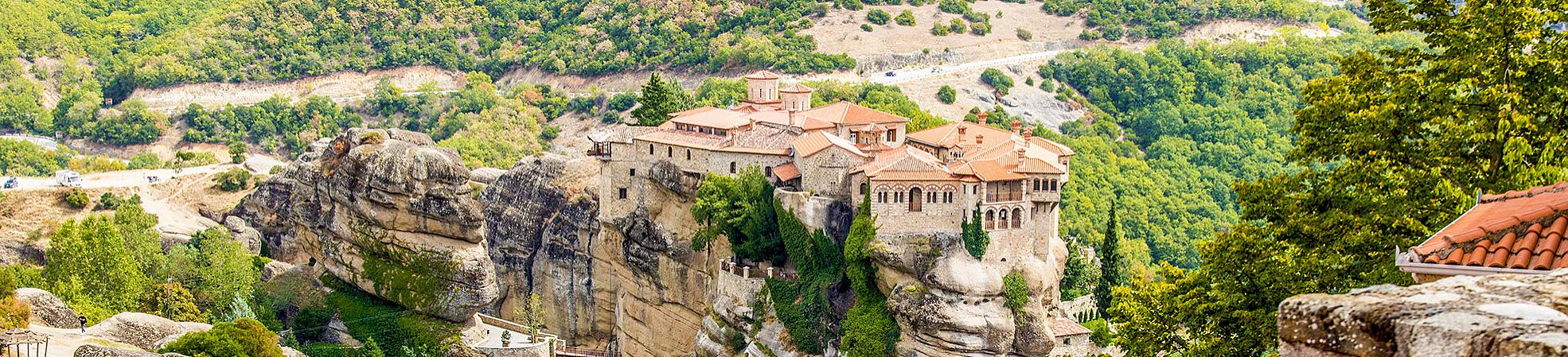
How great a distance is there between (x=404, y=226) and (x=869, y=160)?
22506 mm

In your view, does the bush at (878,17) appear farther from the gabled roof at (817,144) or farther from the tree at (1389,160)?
the tree at (1389,160)

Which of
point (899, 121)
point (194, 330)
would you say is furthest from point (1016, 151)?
point (194, 330)

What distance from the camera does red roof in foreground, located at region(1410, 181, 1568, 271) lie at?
14469mm

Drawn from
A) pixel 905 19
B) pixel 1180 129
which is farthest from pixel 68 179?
pixel 1180 129

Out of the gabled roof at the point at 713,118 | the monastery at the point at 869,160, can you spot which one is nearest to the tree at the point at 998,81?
the monastery at the point at 869,160

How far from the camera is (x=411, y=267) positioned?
6338cm

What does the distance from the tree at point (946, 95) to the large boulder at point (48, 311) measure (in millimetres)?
51890

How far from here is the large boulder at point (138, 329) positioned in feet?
159

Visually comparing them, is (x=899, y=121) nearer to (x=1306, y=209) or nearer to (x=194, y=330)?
(x=194, y=330)

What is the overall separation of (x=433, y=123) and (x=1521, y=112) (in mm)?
103562

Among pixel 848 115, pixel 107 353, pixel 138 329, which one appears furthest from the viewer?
pixel 848 115

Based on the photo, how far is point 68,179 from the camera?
282ft

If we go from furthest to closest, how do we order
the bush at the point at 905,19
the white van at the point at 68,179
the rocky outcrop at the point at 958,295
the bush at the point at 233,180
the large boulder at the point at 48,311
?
the bush at the point at 905,19
the bush at the point at 233,180
the white van at the point at 68,179
the large boulder at the point at 48,311
the rocky outcrop at the point at 958,295

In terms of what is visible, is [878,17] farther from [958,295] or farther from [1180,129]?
[958,295]
